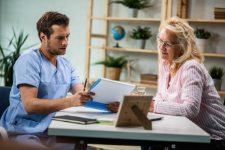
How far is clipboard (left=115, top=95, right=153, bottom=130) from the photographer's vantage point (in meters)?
1.10

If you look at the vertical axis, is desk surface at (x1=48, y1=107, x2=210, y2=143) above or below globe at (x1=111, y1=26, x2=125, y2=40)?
below

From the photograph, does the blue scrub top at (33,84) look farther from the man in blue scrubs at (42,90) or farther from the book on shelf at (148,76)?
the book on shelf at (148,76)

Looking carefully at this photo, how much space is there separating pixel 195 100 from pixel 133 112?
0.47 m

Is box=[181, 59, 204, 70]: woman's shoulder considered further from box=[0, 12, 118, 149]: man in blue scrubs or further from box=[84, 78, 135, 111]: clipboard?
box=[0, 12, 118, 149]: man in blue scrubs

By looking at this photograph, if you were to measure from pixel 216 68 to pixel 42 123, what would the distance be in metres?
2.27

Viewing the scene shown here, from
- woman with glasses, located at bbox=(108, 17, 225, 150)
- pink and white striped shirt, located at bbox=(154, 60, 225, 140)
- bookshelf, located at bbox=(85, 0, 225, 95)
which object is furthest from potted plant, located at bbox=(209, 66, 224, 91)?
pink and white striped shirt, located at bbox=(154, 60, 225, 140)

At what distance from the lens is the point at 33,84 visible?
1448 millimetres

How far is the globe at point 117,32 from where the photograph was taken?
3387mm

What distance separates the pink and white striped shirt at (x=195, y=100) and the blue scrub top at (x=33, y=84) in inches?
25.3

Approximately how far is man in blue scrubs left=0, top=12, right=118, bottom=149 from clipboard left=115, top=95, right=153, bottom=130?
26 cm

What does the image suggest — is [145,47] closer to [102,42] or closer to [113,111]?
[102,42]

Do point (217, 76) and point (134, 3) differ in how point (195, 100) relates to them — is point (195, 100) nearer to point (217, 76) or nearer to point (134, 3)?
point (217, 76)

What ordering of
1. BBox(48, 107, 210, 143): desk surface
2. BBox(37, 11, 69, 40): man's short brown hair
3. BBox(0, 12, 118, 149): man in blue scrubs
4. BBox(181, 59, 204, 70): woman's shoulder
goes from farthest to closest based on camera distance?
BBox(37, 11, 69, 40): man's short brown hair
BBox(181, 59, 204, 70): woman's shoulder
BBox(0, 12, 118, 149): man in blue scrubs
BBox(48, 107, 210, 143): desk surface

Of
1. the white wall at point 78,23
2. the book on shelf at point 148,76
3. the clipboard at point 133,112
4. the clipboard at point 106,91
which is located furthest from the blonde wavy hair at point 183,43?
the white wall at point 78,23
